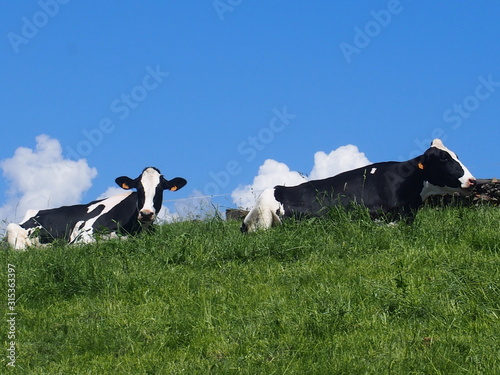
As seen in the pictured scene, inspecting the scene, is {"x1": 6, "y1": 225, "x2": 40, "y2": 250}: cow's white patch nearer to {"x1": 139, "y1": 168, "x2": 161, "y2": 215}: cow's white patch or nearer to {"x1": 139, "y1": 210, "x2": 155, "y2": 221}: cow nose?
{"x1": 139, "y1": 168, "x2": 161, "y2": 215}: cow's white patch

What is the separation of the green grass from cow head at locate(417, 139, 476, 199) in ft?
7.10

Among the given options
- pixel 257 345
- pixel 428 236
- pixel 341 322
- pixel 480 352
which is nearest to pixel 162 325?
pixel 257 345

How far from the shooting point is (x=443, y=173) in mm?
12945

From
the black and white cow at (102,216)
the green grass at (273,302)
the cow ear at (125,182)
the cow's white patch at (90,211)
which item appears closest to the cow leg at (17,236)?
the black and white cow at (102,216)

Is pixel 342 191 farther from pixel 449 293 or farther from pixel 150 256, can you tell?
pixel 449 293

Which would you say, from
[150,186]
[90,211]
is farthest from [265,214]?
[90,211]

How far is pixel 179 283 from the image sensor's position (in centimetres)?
847

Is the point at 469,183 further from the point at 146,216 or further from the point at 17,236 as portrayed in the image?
the point at 17,236

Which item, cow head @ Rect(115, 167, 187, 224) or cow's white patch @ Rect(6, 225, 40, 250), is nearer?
cow head @ Rect(115, 167, 187, 224)

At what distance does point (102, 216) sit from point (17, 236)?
2.10 metres

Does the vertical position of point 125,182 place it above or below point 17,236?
above

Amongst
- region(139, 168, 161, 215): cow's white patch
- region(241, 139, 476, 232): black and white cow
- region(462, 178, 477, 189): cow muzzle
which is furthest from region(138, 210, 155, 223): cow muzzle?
region(462, 178, 477, 189): cow muzzle

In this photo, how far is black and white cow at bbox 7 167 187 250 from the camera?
1396 centimetres

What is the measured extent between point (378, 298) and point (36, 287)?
14.1 feet
